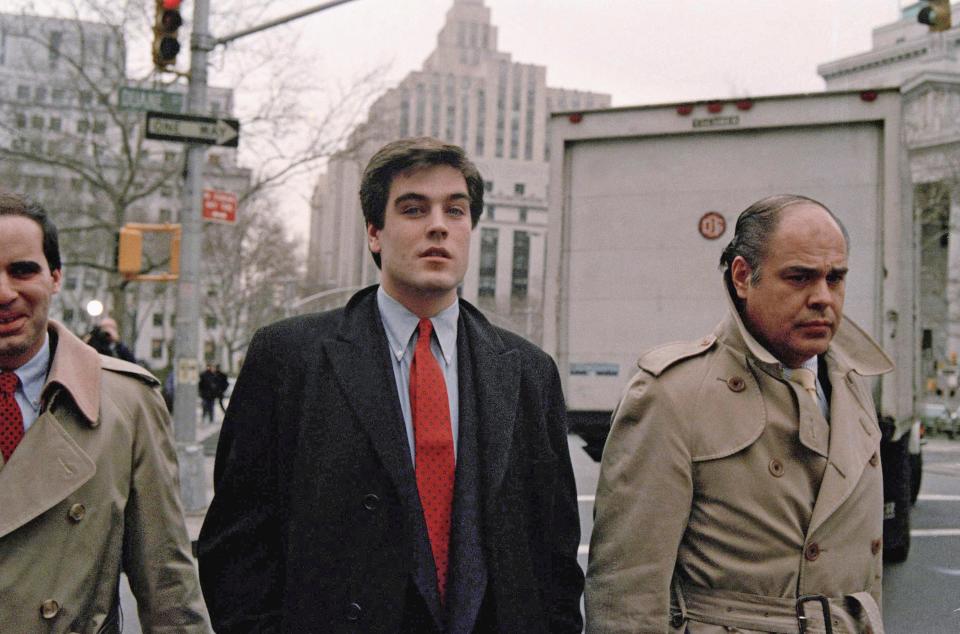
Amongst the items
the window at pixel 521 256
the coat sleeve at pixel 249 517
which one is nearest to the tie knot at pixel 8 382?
the coat sleeve at pixel 249 517

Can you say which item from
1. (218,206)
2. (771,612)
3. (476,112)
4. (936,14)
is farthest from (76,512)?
(476,112)

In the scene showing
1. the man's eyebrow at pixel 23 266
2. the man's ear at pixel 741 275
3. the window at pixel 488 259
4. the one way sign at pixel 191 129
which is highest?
the window at pixel 488 259

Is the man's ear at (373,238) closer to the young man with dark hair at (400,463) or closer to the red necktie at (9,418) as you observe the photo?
the young man with dark hair at (400,463)

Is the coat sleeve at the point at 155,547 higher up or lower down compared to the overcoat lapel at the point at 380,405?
lower down

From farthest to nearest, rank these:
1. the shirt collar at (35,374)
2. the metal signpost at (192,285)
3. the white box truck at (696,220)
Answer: the metal signpost at (192,285) < the white box truck at (696,220) < the shirt collar at (35,374)

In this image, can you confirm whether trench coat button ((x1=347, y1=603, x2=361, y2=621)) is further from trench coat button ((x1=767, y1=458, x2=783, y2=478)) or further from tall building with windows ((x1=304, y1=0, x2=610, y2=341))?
tall building with windows ((x1=304, y1=0, x2=610, y2=341))

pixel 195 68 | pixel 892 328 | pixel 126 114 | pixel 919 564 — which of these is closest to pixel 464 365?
pixel 892 328

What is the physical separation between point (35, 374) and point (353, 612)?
1065 millimetres

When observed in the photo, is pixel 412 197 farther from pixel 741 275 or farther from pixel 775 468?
pixel 775 468

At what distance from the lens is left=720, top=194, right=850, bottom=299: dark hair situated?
2.71 metres

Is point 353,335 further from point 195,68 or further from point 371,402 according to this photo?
point 195,68

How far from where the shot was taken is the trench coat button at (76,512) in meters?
2.48

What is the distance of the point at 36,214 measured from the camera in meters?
2.68

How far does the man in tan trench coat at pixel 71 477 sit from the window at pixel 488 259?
125834 millimetres
